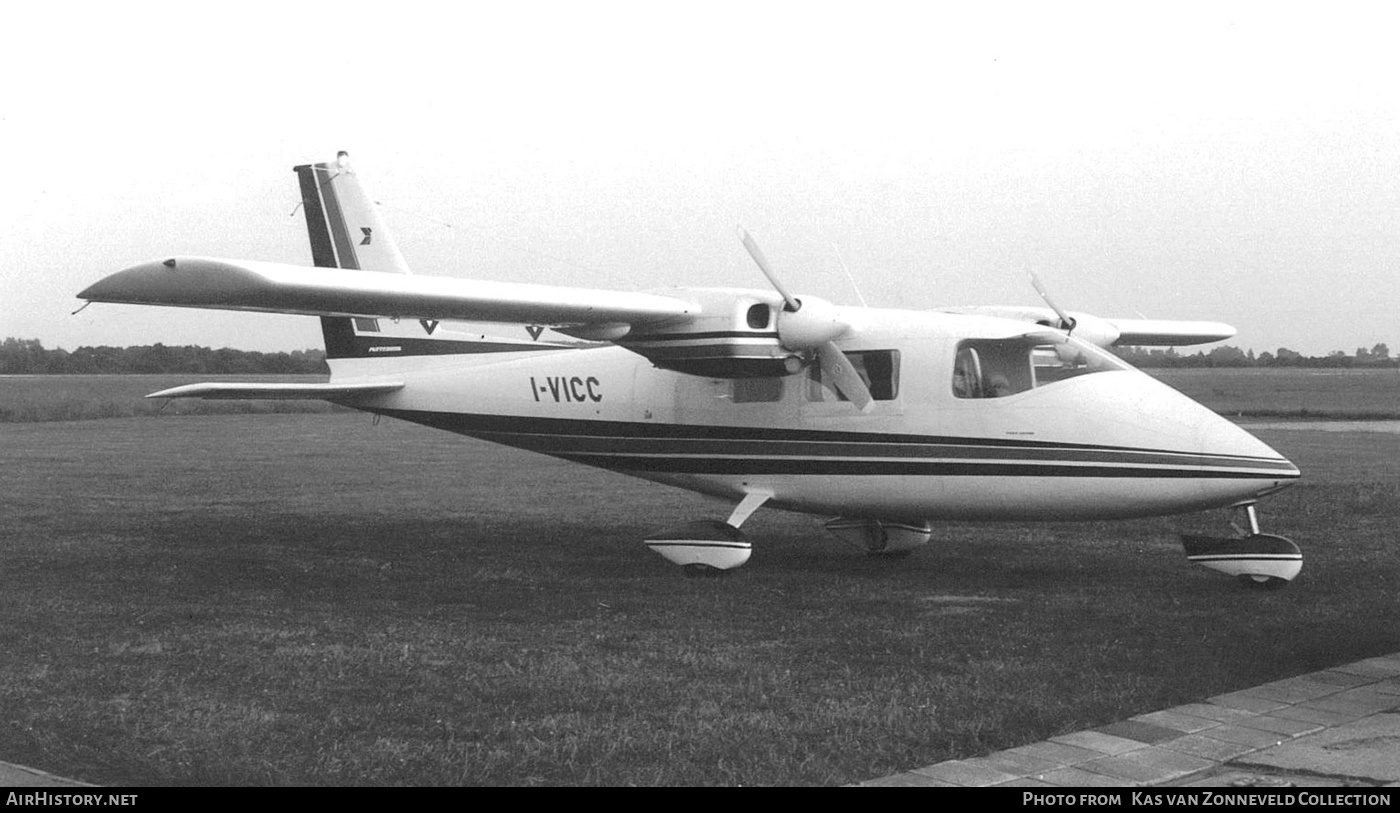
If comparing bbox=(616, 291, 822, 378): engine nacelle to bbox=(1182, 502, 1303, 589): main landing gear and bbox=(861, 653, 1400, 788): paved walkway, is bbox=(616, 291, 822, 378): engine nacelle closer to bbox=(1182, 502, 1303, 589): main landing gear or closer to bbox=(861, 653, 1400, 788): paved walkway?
bbox=(1182, 502, 1303, 589): main landing gear

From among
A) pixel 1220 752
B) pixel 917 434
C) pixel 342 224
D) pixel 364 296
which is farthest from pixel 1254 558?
pixel 342 224

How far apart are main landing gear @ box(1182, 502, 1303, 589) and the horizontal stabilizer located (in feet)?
30.1

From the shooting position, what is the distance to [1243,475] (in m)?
10.9

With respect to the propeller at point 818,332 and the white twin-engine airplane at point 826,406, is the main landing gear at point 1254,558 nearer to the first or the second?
the white twin-engine airplane at point 826,406

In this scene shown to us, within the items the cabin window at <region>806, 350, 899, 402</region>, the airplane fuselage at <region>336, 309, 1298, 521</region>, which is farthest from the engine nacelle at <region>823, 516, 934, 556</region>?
the cabin window at <region>806, 350, 899, 402</region>

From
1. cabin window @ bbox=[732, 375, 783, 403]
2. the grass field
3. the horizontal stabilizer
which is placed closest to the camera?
the grass field

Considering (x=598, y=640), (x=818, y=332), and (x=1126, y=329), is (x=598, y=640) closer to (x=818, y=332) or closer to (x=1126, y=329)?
(x=818, y=332)

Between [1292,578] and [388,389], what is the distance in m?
9.95

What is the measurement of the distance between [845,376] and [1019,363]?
63.1 inches

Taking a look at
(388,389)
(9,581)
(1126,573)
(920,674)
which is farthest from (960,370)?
(9,581)

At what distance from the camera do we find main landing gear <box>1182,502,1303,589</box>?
1083 cm

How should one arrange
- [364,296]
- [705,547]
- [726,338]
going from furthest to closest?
[705,547] < [726,338] < [364,296]

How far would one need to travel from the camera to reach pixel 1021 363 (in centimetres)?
1187

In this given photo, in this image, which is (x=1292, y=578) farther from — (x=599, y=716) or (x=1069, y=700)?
(x=599, y=716)
